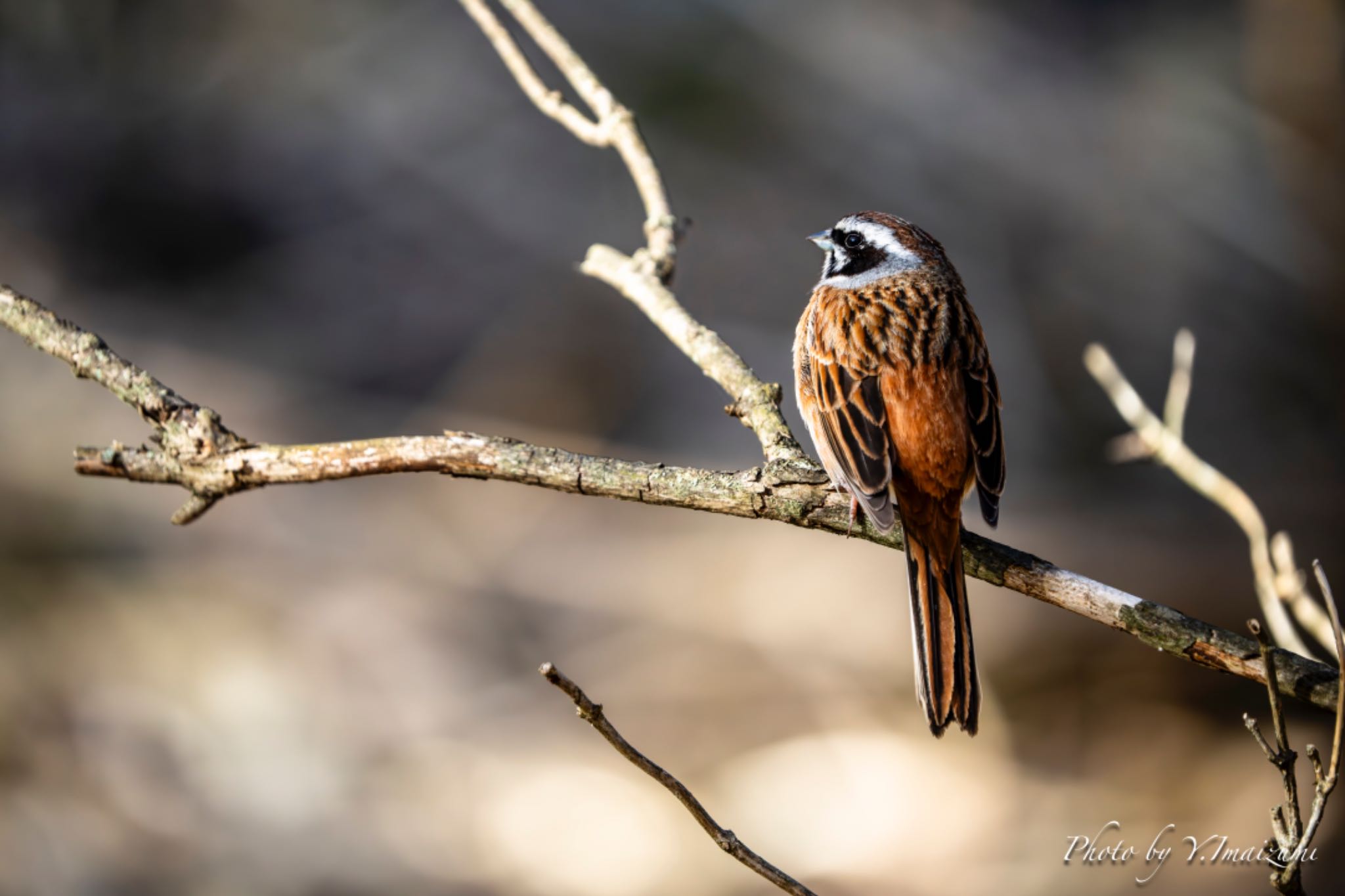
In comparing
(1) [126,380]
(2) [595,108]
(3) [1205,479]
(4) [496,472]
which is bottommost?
(4) [496,472]

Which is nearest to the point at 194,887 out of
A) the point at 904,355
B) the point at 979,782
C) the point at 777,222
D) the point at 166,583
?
the point at 166,583

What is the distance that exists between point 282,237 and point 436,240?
44.0 inches

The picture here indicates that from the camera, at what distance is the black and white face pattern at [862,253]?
13.4ft

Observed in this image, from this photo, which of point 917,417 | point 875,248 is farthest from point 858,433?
point 875,248

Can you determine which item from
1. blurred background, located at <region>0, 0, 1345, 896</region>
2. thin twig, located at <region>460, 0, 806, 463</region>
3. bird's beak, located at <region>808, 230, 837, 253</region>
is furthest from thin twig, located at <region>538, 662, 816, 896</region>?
blurred background, located at <region>0, 0, 1345, 896</region>

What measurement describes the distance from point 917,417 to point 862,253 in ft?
3.41

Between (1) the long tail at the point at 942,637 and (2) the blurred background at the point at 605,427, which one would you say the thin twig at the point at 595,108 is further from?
(2) the blurred background at the point at 605,427

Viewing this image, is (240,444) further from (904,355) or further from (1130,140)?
(1130,140)

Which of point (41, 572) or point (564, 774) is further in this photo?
point (41, 572)

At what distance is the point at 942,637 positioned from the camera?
302 cm

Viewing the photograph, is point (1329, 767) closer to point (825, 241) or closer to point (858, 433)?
point (858, 433)

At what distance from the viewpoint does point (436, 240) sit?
867 centimetres

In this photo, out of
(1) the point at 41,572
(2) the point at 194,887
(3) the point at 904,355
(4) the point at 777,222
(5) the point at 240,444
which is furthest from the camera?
(4) the point at 777,222

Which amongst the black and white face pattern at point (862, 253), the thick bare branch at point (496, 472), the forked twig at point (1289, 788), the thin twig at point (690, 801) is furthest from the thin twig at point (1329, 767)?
the black and white face pattern at point (862, 253)
